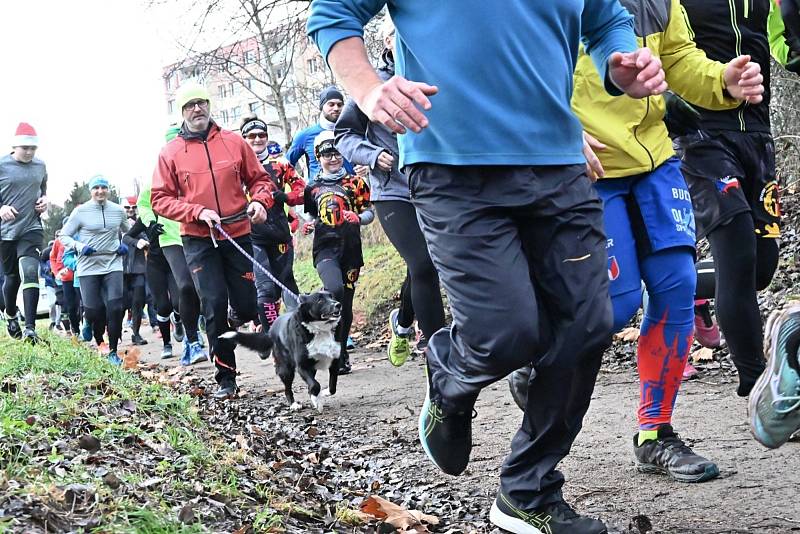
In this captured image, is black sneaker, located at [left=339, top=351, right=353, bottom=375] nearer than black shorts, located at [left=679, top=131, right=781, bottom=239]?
No

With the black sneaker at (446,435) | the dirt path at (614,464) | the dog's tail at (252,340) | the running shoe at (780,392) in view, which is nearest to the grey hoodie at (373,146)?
the dirt path at (614,464)

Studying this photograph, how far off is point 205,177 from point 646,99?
4.93 m

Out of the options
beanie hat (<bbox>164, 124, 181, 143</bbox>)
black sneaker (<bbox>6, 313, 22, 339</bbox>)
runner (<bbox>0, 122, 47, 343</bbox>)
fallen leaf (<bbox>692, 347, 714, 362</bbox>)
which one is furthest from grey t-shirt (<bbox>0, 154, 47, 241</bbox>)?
fallen leaf (<bbox>692, 347, 714, 362</bbox>)

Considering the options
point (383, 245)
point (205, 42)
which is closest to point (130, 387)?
point (383, 245)

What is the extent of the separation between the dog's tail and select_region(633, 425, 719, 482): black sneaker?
4478 millimetres

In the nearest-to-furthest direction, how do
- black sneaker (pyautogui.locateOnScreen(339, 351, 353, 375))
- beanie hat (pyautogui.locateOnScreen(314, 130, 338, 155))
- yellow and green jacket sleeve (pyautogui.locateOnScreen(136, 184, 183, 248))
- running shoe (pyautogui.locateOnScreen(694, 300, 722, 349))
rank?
running shoe (pyautogui.locateOnScreen(694, 300, 722, 349))
black sneaker (pyautogui.locateOnScreen(339, 351, 353, 375))
beanie hat (pyautogui.locateOnScreen(314, 130, 338, 155))
yellow and green jacket sleeve (pyautogui.locateOnScreen(136, 184, 183, 248))

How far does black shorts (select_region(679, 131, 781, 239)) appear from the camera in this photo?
4781 mm

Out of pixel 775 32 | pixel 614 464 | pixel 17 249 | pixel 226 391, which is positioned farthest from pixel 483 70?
pixel 17 249

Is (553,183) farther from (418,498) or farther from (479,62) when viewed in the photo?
(418,498)

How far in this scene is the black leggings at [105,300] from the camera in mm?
11523

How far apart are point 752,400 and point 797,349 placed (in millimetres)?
234

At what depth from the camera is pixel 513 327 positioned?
9.86 feet

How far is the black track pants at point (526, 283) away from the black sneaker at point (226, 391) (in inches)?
197

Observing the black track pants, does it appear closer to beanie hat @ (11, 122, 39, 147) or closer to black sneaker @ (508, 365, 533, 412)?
black sneaker @ (508, 365, 533, 412)
